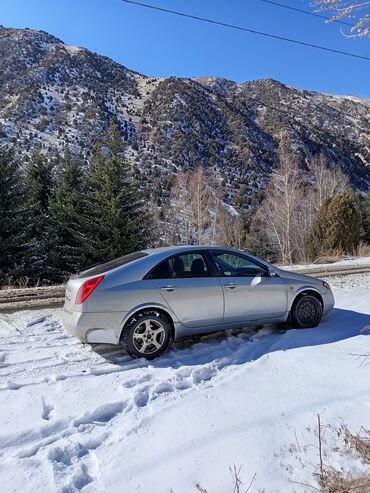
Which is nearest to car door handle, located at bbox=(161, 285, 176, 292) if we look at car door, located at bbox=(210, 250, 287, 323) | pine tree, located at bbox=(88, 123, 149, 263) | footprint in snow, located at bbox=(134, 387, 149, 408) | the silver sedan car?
the silver sedan car

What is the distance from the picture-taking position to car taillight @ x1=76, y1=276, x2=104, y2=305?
17.5 ft

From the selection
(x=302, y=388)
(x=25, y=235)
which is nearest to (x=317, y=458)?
(x=302, y=388)

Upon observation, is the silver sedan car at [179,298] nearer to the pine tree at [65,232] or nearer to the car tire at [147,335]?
the car tire at [147,335]

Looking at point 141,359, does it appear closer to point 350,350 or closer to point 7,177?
point 350,350

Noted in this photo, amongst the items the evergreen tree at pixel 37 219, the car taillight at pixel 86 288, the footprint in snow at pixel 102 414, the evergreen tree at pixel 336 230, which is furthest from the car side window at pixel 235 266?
the evergreen tree at pixel 336 230

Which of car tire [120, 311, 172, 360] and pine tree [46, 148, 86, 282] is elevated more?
pine tree [46, 148, 86, 282]

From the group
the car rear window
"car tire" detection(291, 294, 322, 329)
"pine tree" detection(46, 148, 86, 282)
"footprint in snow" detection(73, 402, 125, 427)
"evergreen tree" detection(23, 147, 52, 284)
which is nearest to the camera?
"footprint in snow" detection(73, 402, 125, 427)

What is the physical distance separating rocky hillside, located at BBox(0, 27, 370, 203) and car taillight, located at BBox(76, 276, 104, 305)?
2780 inches

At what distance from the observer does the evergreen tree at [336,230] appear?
2145 cm

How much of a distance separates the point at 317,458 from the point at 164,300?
2.86 m

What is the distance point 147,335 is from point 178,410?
1.59m

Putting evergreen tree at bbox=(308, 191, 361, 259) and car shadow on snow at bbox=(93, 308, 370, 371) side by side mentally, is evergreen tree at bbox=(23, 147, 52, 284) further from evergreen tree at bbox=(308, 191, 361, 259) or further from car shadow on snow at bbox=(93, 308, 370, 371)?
evergreen tree at bbox=(308, 191, 361, 259)

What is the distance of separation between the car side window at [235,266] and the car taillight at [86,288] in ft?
6.06

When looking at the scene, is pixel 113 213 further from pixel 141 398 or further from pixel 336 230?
pixel 141 398
